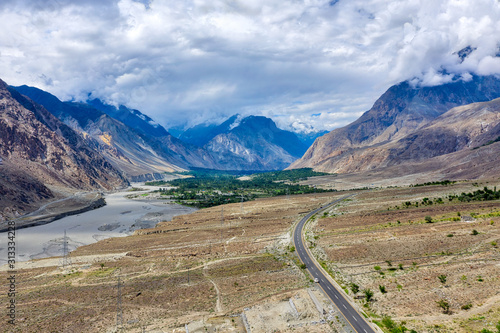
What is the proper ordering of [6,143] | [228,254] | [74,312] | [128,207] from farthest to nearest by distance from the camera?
[6,143]
[128,207]
[228,254]
[74,312]

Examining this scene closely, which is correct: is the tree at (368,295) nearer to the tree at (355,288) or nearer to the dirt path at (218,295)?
the tree at (355,288)

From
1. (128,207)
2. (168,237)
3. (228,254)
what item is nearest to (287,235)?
(228,254)

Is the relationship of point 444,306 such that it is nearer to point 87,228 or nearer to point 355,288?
point 355,288

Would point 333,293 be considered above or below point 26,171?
below

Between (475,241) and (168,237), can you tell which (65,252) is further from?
(475,241)

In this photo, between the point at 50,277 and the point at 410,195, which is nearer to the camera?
the point at 50,277

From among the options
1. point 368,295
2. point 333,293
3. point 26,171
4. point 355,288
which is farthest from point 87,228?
point 368,295

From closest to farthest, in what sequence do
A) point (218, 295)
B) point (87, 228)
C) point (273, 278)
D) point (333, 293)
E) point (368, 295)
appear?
1. point (368, 295)
2. point (333, 293)
3. point (218, 295)
4. point (273, 278)
5. point (87, 228)

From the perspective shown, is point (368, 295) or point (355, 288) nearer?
point (368, 295)
